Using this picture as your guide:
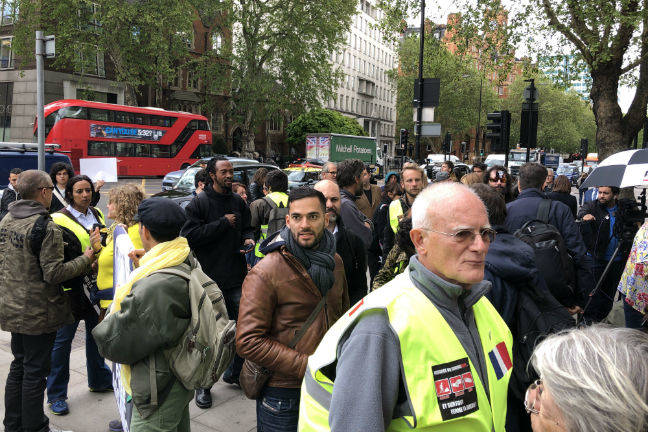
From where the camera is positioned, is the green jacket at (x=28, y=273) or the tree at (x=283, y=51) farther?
the tree at (x=283, y=51)

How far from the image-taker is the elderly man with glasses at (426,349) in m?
1.40

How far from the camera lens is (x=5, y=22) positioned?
33.8 meters

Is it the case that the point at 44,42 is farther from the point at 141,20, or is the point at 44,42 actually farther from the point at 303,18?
the point at 303,18

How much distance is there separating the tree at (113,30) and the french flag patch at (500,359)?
1200 inches

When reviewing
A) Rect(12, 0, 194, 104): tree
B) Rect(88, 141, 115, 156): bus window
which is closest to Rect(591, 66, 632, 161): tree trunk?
Rect(88, 141, 115, 156): bus window

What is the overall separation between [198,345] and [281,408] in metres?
0.52

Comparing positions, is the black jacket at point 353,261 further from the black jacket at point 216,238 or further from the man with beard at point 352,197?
the black jacket at point 216,238

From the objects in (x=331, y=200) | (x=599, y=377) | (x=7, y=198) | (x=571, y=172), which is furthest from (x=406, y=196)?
(x=571, y=172)

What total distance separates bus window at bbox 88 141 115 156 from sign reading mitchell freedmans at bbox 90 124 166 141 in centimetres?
37

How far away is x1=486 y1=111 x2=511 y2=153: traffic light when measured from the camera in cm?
1175

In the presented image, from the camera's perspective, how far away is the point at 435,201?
5.63 ft

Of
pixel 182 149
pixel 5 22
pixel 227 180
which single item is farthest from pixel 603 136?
pixel 5 22

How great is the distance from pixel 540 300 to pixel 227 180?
129 inches

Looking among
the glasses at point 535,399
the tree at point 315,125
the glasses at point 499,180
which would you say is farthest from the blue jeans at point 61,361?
the tree at point 315,125
